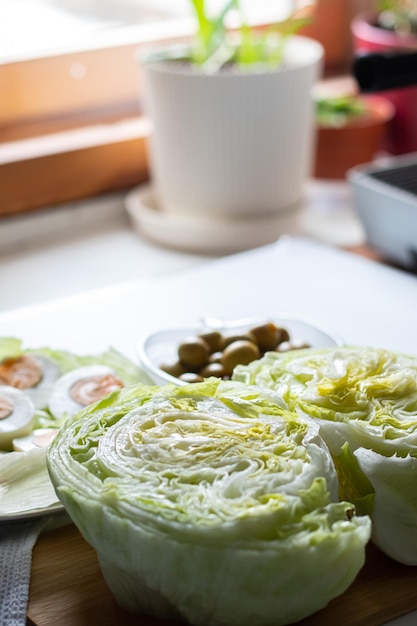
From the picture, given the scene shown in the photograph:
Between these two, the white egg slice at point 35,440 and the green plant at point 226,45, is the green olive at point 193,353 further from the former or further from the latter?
the green plant at point 226,45

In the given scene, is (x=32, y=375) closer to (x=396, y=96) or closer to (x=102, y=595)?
(x=102, y=595)

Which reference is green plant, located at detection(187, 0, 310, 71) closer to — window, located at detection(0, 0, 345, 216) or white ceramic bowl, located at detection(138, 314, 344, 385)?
window, located at detection(0, 0, 345, 216)

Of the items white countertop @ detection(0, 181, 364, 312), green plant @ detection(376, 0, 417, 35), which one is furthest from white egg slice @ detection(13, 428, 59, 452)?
green plant @ detection(376, 0, 417, 35)

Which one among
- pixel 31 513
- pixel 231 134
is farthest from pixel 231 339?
pixel 231 134

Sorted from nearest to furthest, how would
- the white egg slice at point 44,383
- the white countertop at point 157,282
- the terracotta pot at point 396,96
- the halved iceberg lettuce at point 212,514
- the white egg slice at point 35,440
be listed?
1. the halved iceberg lettuce at point 212,514
2. the white egg slice at point 35,440
3. the white egg slice at point 44,383
4. the white countertop at point 157,282
5. the terracotta pot at point 396,96

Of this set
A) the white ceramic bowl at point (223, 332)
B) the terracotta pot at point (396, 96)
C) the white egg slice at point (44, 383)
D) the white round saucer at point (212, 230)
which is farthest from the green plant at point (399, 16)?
the white egg slice at point (44, 383)

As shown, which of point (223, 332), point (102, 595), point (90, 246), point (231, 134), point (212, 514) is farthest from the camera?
point (90, 246)
